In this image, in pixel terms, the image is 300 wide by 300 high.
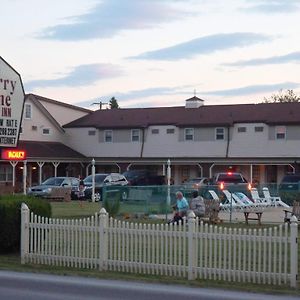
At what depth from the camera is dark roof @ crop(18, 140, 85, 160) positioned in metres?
57.0

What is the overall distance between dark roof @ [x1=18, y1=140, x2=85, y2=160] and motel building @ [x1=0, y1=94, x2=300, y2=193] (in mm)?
85

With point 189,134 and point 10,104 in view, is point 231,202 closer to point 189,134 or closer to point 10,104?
point 10,104

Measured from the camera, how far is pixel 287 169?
56.2 meters

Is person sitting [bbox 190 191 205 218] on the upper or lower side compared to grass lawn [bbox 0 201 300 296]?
upper

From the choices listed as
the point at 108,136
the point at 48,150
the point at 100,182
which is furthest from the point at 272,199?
the point at 108,136

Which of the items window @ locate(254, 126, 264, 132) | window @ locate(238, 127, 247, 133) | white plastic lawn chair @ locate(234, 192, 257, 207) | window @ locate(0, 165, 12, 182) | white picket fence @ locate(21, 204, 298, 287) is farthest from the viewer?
window @ locate(238, 127, 247, 133)

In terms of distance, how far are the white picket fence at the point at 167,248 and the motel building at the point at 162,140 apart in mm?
36965

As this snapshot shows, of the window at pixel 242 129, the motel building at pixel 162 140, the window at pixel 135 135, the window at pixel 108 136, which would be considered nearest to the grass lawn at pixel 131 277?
the motel building at pixel 162 140

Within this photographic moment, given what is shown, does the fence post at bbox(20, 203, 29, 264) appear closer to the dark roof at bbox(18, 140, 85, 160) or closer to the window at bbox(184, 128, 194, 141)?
the dark roof at bbox(18, 140, 85, 160)

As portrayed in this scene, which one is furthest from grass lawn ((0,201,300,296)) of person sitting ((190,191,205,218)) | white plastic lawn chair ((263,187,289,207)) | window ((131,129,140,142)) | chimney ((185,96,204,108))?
chimney ((185,96,204,108))

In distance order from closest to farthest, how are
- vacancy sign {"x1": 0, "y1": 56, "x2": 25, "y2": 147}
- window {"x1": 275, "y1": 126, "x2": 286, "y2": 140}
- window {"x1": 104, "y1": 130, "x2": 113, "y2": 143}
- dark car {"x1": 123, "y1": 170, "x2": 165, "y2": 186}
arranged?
vacancy sign {"x1": 0, "y1": 56, "x2": 25, "y2": 147}, dark car {"x1": 123, "y1": 170, "x2": 165, "y2": 186}, window {"x1": 275, "y1": 126, "x2": 286, "y2": 140}, window {"x1": 104, "y1": 130, "x2": 113, "y2": 143}

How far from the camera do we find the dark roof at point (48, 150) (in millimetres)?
57031

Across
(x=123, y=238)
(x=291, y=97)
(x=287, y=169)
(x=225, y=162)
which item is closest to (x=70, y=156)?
(x=225, y=162)

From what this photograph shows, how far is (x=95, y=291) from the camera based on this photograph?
13594mm
